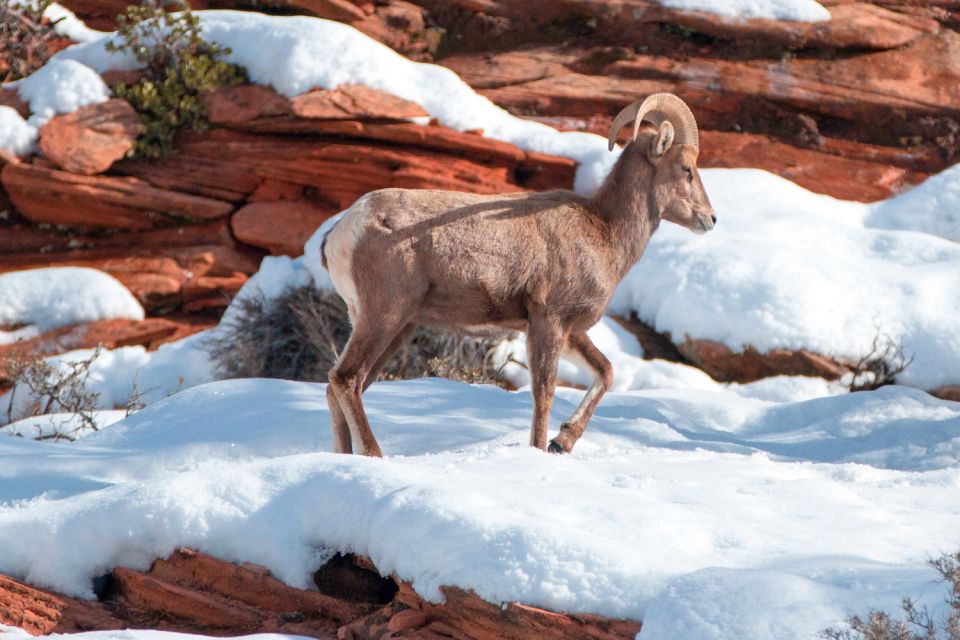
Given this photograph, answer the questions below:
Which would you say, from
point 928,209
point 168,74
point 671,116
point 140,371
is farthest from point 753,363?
point 168,74

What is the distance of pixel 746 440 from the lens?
28.8 feet

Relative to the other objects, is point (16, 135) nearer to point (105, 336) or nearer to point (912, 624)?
point (105, 336)

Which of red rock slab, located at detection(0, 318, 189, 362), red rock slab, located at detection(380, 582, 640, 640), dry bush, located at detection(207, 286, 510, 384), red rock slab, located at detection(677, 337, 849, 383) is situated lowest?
red rock slab, located at detection(0, 318, 189, 362)

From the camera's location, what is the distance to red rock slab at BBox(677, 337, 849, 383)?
12258 millimetres

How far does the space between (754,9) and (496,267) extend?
11550 mm

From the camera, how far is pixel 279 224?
48.6ft

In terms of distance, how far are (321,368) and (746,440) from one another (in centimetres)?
507

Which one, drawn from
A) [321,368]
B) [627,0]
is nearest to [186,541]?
[321,368]

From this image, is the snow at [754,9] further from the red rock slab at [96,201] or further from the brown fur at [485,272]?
the brown fur at [485,272]

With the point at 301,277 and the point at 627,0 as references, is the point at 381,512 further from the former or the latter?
the point at 627,0

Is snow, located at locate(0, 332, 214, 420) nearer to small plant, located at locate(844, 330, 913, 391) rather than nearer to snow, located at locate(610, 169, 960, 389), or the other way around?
snow, located at locate(610, 169, 960, 389)

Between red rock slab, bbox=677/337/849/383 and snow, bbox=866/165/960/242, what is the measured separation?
3.61m

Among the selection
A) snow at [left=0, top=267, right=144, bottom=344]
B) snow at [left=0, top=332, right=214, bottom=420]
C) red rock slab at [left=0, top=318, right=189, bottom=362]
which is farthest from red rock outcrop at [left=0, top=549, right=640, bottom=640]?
snow at [left=0, top=267, right=144, bottom=344]

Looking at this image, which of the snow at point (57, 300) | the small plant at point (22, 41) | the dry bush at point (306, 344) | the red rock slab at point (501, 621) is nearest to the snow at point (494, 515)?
the red rock slab at point (501, 621)
